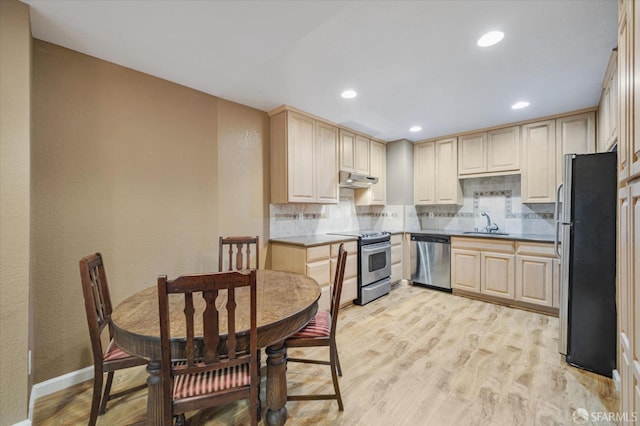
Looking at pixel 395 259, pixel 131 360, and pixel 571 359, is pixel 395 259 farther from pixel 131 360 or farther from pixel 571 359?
pixel 131 360

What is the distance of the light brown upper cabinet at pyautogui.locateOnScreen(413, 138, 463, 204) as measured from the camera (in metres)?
4.26

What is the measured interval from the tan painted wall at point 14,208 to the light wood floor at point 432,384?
1.14 feet

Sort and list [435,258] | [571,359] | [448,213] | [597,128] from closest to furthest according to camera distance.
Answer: [571,359] → [597,128] → [435,258] → [448,213]

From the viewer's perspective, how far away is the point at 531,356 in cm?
229

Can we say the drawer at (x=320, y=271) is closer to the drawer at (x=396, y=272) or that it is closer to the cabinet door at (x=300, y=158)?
the cabinet door at (x=300, y=158)

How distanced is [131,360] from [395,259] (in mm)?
3611

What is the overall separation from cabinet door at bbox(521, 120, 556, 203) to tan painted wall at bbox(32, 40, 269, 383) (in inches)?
147

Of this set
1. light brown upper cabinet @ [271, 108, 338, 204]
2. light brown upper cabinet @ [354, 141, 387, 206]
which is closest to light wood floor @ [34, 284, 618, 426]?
light brown upper cabinet @ [271, 108, 338, 204]

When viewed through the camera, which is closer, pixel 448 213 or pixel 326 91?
pixel 326 91

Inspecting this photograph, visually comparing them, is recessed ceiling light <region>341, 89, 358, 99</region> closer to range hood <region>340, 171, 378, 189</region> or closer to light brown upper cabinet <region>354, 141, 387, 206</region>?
range hood <region>340, 171, 378, 189</region>

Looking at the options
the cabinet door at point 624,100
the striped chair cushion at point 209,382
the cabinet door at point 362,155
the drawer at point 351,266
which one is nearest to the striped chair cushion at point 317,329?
the striped chair cushion at point 209,382

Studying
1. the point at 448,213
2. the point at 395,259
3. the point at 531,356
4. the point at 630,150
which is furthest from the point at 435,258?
the point at 630,150

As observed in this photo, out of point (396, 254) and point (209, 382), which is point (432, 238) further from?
point (209, 382)

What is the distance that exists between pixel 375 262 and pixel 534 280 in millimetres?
1878
